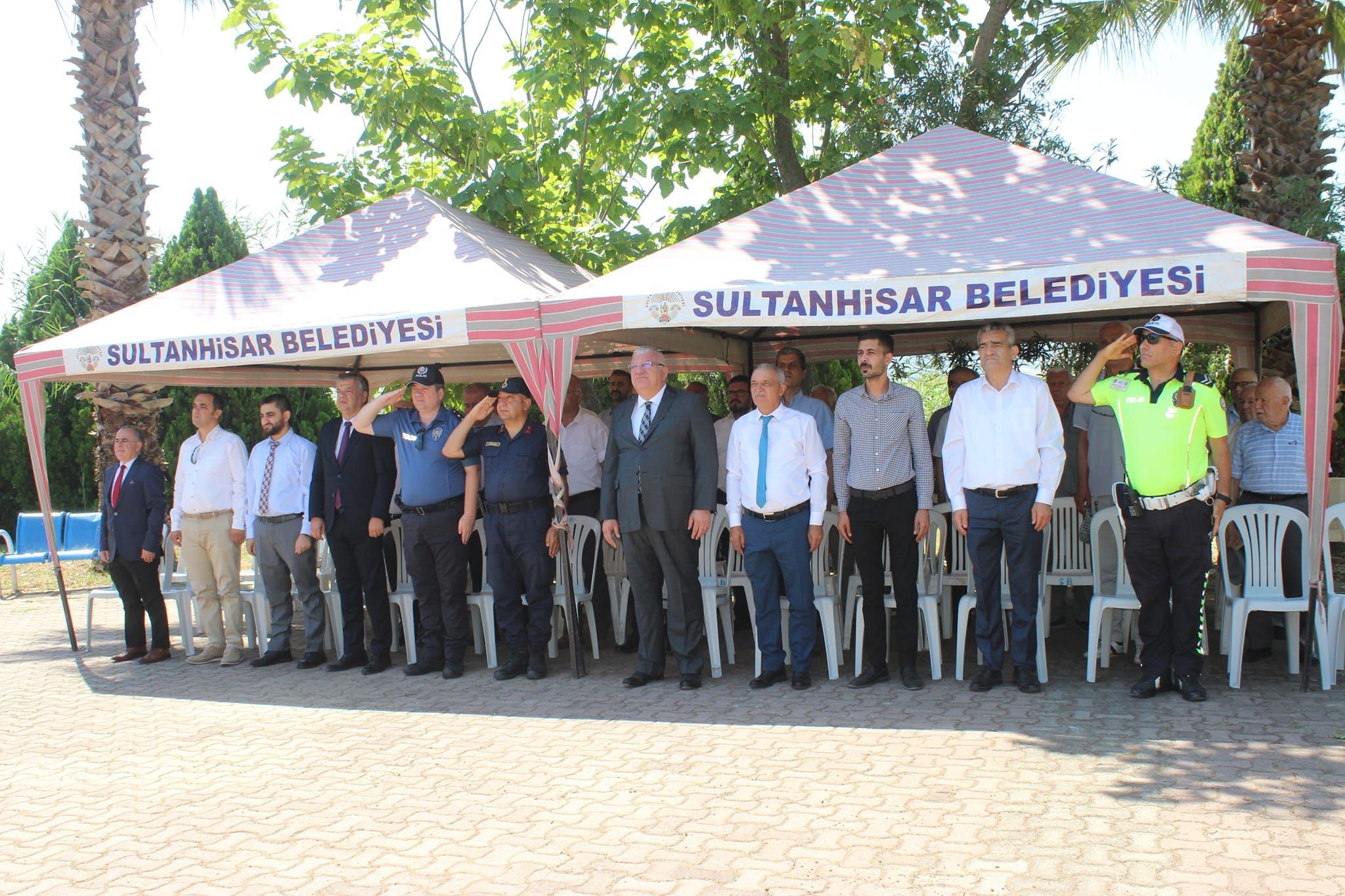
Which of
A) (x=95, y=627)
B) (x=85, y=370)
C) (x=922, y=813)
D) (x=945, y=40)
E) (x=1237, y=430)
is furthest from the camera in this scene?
(x=945, y=40)

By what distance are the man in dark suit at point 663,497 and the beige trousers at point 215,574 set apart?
2905mm

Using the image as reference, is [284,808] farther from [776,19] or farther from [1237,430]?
[776,19]

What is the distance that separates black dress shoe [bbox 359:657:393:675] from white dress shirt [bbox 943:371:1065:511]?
3.76 meters

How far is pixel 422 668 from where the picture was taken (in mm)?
6984

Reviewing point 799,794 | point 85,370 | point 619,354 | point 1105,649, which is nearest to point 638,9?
point 619,354

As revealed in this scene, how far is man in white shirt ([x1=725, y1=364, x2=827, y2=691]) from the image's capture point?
6.07 m

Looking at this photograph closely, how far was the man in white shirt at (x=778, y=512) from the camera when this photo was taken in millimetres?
6066

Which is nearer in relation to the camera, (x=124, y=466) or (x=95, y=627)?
(x=124, y=466)

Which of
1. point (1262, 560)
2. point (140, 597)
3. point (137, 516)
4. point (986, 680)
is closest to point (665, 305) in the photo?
point (986, 680)

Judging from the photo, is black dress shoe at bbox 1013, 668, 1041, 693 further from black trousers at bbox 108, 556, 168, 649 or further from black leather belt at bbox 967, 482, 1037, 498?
black trousers at bbox 108, 556, 168, 649

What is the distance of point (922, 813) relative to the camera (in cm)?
407

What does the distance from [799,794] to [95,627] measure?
25.0ft

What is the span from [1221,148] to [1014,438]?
9.17 metres

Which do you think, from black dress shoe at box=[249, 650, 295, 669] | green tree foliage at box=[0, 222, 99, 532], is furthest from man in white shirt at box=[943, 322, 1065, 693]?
green tree foliage at box=[0, 222, 99, 532]
